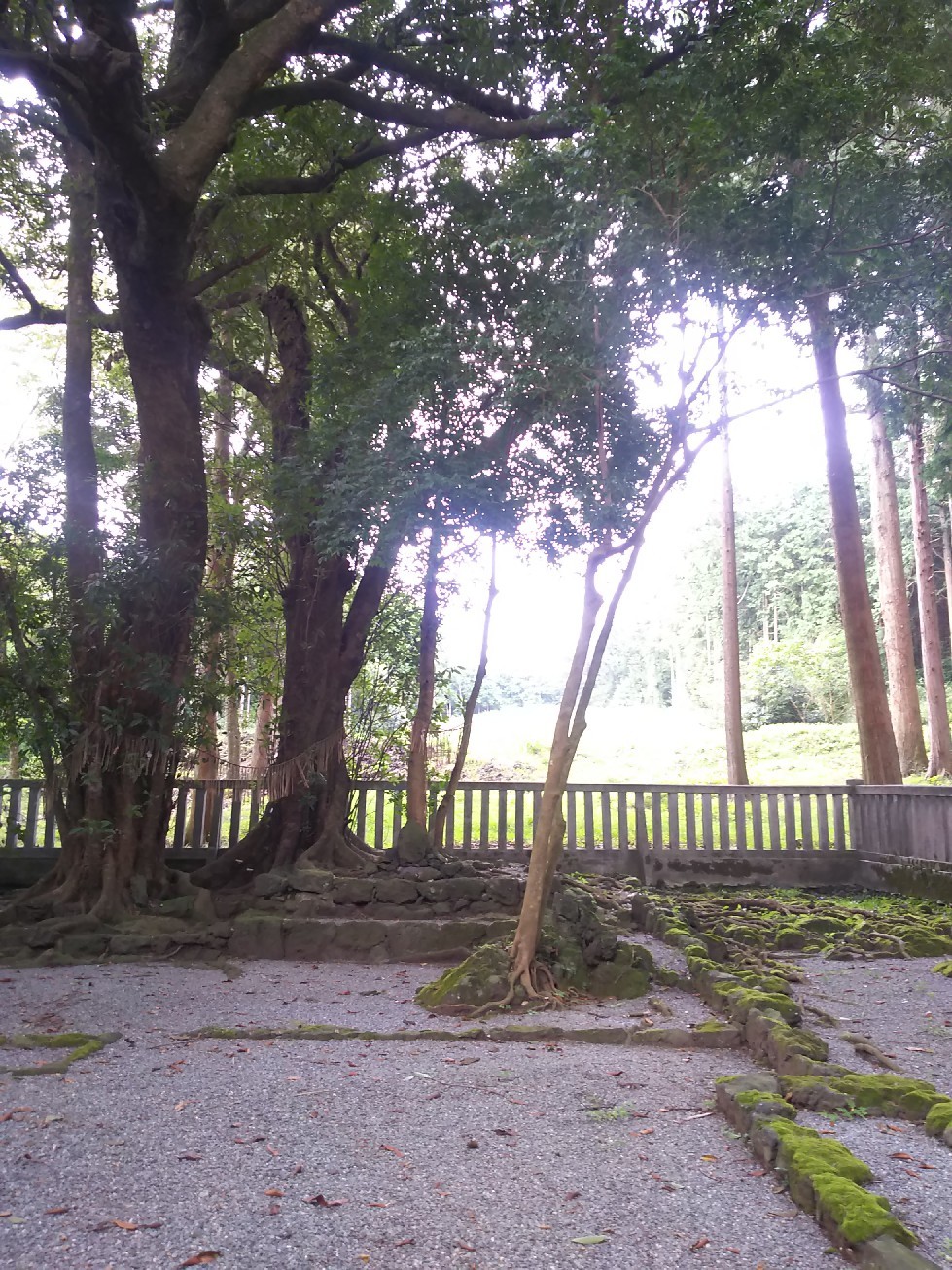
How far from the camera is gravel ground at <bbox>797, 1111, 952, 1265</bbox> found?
2.39m

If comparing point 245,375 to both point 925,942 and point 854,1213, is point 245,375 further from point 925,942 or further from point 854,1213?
point 854,1213

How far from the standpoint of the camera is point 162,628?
7441mm

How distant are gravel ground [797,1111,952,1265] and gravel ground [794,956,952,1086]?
800mm

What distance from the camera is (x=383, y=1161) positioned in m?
2.92

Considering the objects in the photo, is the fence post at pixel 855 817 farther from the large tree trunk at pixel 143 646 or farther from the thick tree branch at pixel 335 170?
the thick tree branch at pixel 335 170

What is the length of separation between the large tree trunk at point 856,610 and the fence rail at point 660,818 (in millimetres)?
897

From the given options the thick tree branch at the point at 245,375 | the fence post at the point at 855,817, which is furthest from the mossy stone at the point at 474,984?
the thick tree branch at the point at 245,375

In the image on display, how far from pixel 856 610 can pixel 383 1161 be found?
10.1 m

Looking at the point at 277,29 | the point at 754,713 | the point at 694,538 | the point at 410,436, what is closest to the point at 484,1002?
the point at 410,436

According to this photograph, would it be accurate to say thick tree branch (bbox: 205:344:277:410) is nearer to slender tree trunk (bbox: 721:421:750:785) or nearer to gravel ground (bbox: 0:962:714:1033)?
gravel ground (bbox: 0:962:714:1033)

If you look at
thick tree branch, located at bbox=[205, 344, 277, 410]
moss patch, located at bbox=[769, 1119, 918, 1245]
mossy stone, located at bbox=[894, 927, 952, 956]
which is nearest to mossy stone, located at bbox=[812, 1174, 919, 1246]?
moss patch, located at bbox=[769, 1119, 918, 1245]

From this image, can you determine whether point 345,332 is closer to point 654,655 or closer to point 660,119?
point 660,119

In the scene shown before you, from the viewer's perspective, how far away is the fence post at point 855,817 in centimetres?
1016

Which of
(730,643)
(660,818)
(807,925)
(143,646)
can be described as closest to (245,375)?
(143,646)
